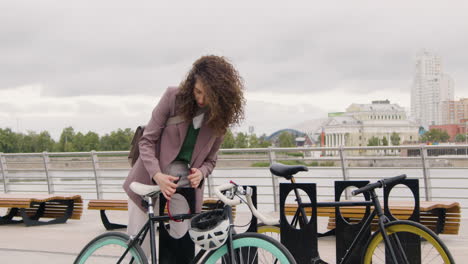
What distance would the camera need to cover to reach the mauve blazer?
3768 millimetres

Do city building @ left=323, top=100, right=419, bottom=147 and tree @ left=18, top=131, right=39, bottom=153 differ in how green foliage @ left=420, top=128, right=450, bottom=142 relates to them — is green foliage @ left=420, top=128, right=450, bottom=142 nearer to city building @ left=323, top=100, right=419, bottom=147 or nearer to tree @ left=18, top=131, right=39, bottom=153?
city building @ left=323, top=100, right=419, bottom=147

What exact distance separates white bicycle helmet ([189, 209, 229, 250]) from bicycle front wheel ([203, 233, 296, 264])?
8 centimetres

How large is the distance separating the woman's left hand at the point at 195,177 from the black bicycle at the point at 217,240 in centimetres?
19

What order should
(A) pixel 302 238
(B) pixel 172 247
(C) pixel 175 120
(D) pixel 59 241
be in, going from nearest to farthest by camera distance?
1. (C) pixel 175 120
2. (B) pixel 172 247
3. (A) pixel 302 238
4. (D) pixel 59 241

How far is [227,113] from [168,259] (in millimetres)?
951

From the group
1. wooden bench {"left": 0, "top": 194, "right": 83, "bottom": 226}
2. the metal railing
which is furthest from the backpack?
wooden bench {"left": 0, "top": 194, "right": 83, "bottom": 226}

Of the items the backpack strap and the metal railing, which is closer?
the backpack strap

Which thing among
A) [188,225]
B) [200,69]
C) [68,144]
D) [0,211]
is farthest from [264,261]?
[68,144]

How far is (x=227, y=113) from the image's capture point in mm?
3645

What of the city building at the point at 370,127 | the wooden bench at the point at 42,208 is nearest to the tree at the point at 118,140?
the wooden bench at the point at 42,208

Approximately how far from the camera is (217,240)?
3.38 m

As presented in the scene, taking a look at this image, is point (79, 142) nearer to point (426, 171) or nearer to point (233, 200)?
point (426, 171)

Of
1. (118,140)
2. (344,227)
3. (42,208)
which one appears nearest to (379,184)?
(344,227)

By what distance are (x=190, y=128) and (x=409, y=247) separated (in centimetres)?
151
